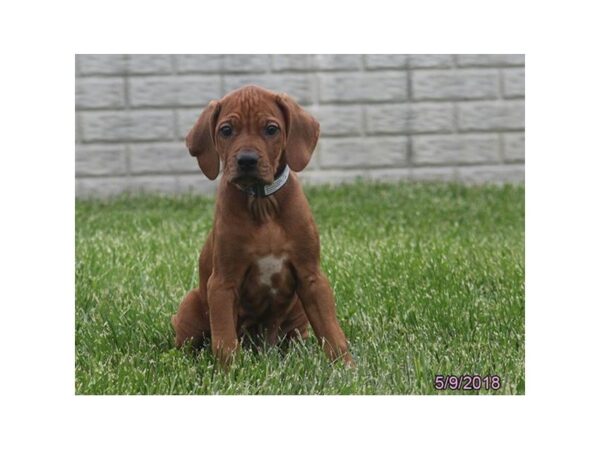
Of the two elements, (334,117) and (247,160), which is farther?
(334,117)

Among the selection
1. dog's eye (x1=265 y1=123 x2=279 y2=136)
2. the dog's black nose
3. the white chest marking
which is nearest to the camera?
the dog's black nose

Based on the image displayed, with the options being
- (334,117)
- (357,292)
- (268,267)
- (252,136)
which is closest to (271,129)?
(252,136)

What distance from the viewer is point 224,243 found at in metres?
4.16

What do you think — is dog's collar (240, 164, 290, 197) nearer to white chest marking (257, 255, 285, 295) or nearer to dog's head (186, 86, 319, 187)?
dog's head (186, 86, 319, 187)

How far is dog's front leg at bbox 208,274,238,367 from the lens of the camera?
13.6 feet

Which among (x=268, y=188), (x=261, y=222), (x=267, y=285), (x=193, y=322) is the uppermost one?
(x=268, y=188)

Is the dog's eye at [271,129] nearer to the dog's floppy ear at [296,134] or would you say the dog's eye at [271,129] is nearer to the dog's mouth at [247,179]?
the dog's floppy ear at [296,134]

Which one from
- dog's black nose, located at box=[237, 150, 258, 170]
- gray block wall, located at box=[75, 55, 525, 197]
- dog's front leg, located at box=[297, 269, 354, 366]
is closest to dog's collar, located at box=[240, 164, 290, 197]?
dog's black nose, located at box=[237, 150, 258, 170]

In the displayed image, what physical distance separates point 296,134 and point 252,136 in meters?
0.21

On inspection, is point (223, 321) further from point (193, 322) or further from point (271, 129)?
point (271, 129)

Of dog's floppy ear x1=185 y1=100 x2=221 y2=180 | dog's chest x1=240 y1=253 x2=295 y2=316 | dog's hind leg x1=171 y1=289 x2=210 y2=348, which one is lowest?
dog's hind leg x1=171 y1=289 x2=210 y2=348

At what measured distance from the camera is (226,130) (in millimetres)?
4078

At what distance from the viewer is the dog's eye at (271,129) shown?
13.3 feet
